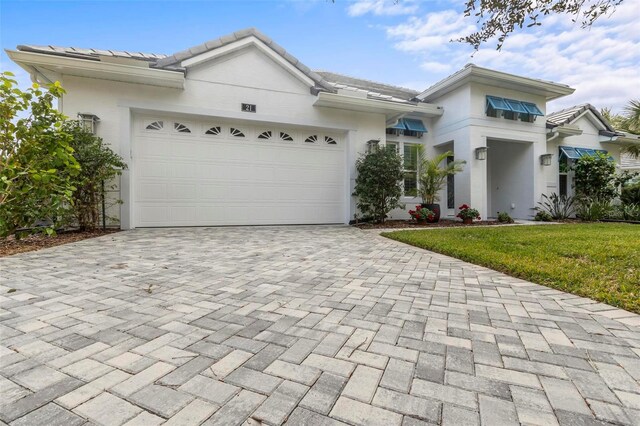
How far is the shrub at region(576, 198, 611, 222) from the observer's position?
10.7 m

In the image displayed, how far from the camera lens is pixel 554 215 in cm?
1140

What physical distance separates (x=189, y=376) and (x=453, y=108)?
1152 centimetres

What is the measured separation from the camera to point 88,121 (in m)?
6.71

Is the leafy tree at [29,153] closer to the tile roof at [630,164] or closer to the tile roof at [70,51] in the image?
the tile roof at [70,51]

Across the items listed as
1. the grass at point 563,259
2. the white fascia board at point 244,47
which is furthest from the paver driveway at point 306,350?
the white fascia board at point 244,47

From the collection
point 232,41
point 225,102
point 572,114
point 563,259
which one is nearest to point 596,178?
point 572,114

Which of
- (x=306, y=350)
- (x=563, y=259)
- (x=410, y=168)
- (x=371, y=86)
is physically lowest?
(x=306, y=350)

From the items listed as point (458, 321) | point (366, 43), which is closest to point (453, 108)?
point (366, 43)

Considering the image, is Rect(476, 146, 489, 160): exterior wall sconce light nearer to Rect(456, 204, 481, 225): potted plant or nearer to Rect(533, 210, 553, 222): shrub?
Rect(456, 204, 481, 225): potted plant

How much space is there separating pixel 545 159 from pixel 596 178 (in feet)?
7.03

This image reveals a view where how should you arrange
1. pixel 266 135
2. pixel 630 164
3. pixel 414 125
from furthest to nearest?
pixel 630 164
pixel 414 125
pixel 266 135

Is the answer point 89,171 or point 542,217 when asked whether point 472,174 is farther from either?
point 89,171

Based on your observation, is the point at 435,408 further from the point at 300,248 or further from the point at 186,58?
the point at 186,58

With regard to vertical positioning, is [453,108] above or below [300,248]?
above
